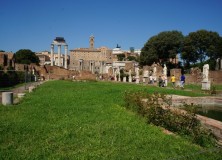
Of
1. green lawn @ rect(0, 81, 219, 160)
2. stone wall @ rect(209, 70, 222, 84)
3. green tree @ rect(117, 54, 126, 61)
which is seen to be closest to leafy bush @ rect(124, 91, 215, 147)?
green lawn @ rect(0, 81, 219, 160)

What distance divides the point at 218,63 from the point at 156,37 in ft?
44.4

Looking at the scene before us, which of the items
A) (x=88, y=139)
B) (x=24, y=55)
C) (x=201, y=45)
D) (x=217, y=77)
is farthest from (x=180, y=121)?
(x=24, y=55)

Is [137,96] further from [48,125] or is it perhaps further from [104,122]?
[48,125]

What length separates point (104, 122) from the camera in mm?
6805

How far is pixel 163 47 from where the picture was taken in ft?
185

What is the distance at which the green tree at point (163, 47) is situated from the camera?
5569 cm

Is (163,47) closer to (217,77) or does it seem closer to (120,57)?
(217,77)

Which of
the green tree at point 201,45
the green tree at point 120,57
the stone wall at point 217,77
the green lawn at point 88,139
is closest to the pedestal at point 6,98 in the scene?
the green lawn at point 88,139

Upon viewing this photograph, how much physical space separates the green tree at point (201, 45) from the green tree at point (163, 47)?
1.88 metres

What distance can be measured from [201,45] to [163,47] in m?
7.47

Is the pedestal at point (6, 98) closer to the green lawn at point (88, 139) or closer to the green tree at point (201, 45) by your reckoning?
the green lawn at point (88, 139)

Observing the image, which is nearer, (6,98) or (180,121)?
(180,121)

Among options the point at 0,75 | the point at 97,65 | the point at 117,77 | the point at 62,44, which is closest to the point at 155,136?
the point at 0,75

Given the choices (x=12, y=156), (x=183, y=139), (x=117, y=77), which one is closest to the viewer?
(x=12, y=156)
